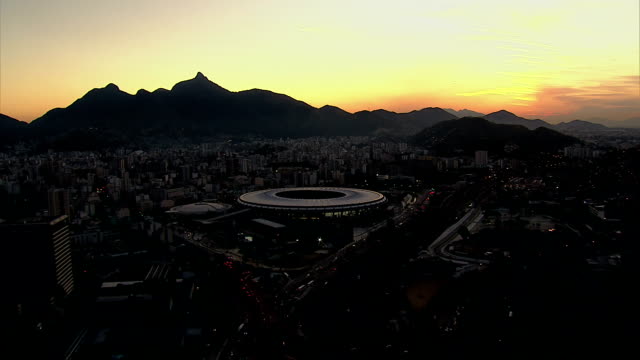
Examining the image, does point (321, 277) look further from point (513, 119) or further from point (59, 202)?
point (513, 119)

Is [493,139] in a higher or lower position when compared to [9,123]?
lower

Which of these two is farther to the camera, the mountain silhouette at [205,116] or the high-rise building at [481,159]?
the mountain silhouette at [205,116]

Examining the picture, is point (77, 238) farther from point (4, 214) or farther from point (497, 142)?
point (497, 142)

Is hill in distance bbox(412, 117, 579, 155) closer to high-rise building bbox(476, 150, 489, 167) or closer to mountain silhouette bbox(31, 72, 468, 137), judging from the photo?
high-rise building bbox(476, 150, 489, 167)

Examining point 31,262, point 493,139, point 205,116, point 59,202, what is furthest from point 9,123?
point 31,262

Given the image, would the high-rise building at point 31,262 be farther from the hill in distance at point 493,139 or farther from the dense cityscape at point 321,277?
the hill in distance at point 493,139

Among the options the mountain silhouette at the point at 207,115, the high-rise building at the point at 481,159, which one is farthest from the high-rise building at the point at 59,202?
the mountain silhouette at the point at 207,115
